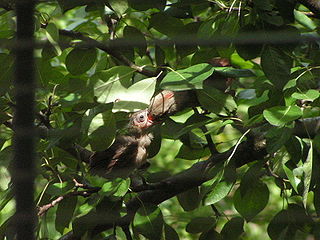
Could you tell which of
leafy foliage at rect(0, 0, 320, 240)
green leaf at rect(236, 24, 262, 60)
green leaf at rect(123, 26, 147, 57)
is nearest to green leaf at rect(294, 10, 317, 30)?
leafy foliage at rect(0, 0, 320, 240)

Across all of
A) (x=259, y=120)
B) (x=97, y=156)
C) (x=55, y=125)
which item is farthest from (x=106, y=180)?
(x=259, y=120)

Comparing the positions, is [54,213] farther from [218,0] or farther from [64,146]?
[218,0]

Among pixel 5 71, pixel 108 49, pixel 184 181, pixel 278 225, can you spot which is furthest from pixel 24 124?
pixel 278 225

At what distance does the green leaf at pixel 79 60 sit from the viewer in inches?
42.4

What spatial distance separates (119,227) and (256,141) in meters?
0.29

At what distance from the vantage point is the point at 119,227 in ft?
3.80

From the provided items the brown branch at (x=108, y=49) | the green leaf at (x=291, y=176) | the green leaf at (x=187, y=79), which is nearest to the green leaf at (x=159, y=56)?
the brown branch at (x=108, y=49)

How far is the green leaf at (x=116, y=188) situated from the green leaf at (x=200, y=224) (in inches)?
7.2

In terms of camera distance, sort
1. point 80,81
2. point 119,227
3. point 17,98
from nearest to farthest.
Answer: point 17,98, point 80,81, point 119,227

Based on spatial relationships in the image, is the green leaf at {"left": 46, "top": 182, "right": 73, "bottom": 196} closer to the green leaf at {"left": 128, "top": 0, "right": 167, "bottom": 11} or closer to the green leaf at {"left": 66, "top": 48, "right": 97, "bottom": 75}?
the green leaf at {"left": 66, "top": 48, "right": 97, "bottom": 75}

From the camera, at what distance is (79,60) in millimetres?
1084

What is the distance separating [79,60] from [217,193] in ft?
1.08

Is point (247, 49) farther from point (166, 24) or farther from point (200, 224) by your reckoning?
point (200, 224)

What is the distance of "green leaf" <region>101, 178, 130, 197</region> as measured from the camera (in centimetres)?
97
